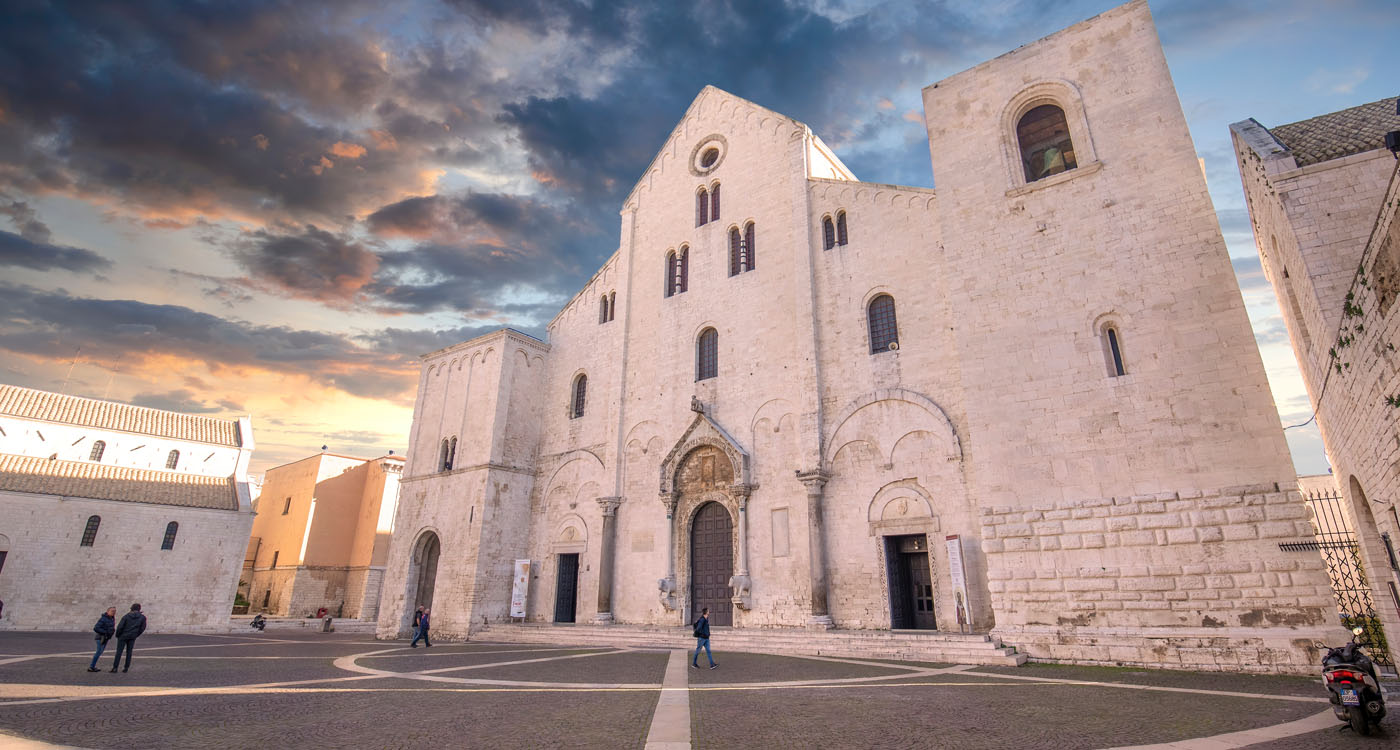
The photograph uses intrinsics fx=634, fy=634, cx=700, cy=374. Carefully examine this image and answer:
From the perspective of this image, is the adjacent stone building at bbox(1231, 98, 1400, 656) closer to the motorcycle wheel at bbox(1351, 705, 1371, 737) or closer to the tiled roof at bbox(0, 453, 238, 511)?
the motorcycle wheel at bbox(1351, 705, 1371, 737)

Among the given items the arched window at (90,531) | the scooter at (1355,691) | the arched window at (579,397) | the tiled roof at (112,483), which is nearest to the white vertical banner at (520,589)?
the arched window at (579,397)

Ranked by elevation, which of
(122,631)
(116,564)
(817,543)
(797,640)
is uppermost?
(817,543)

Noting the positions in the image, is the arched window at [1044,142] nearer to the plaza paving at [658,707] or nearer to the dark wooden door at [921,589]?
the dark wooden door at [921,589]

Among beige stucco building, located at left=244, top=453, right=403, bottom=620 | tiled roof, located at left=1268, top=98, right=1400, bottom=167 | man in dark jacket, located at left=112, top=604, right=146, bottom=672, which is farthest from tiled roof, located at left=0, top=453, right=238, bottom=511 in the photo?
tiled roof, located at left=1268, top=98, right=1400, bottom=167

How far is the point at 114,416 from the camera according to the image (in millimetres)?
29859

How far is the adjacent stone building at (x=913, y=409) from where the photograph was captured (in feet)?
37.7

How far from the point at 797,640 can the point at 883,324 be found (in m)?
8.74

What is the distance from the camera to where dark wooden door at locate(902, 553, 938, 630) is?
51.0 feet

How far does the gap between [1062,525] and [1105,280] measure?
5.11 metres


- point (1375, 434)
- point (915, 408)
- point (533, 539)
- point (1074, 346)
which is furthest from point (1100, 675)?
point (533, 539)

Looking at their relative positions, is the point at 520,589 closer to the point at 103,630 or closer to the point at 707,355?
the point at 707,355

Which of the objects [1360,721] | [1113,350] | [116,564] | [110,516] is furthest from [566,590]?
[1360,721]

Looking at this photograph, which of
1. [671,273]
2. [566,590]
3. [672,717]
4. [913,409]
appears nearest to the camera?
[672,717]

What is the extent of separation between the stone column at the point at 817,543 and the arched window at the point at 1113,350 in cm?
720
